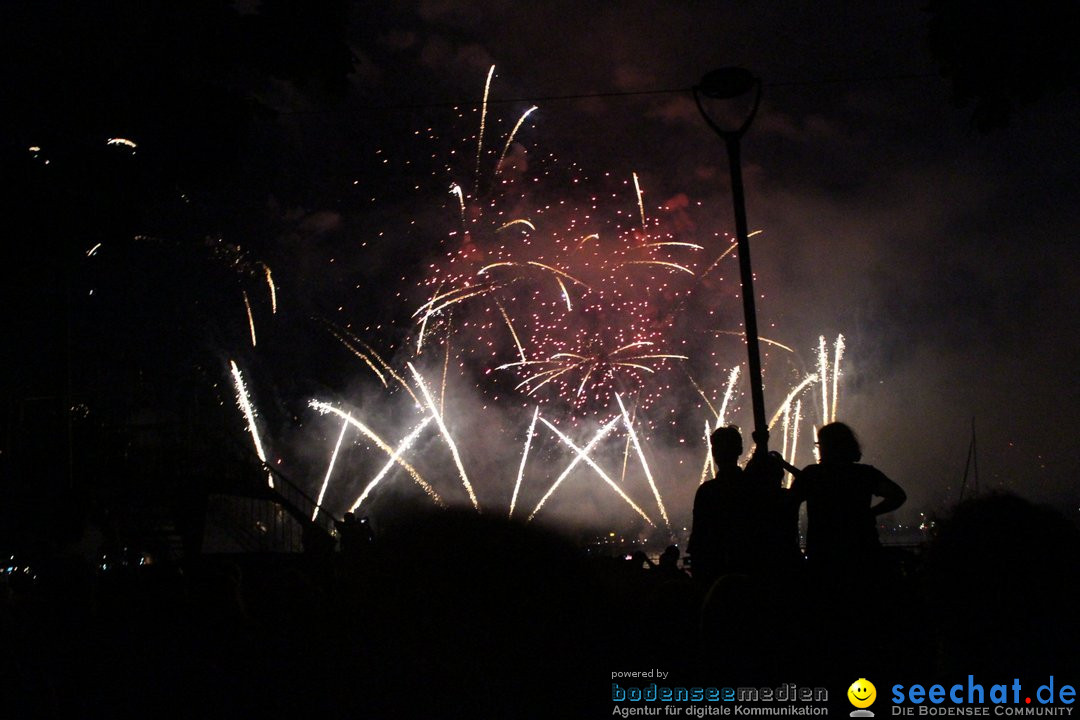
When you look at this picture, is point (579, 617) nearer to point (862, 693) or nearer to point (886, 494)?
point (862, 693)

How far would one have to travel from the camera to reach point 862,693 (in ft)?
11.9

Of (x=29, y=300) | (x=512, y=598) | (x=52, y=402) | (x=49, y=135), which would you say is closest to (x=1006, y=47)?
A: (x=512, y=598)

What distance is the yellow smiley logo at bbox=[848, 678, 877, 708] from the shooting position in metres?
3.60

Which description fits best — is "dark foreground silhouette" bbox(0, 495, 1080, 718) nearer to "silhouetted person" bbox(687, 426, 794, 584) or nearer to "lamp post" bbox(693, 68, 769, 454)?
"silhouetted person" bbox(687, 426, 794, 584)

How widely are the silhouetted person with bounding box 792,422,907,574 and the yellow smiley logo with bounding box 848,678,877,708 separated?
94cm

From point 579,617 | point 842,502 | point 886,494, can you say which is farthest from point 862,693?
point 886,494

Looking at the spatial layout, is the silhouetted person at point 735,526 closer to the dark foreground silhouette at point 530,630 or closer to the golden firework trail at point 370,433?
the dark foreground silhouette at point 530,630

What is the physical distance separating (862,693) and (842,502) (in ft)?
4.69

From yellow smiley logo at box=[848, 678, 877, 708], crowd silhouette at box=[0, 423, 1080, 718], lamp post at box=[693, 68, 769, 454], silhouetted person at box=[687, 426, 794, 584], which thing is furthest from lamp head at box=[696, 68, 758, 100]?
yellow smiley logo at box=[848, 678, 877, 708]

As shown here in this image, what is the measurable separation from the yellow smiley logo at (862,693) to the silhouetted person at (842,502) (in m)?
0.94

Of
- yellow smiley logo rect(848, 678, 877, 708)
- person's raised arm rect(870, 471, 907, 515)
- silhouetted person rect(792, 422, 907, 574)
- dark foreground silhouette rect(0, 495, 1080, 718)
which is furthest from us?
person's raised arm rect(870, 471, 907, 515)

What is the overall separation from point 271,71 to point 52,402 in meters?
12.0

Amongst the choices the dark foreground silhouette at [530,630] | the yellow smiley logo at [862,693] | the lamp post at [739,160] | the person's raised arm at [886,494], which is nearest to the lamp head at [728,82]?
the lamp post at [739,160]

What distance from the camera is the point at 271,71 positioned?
9656mm
